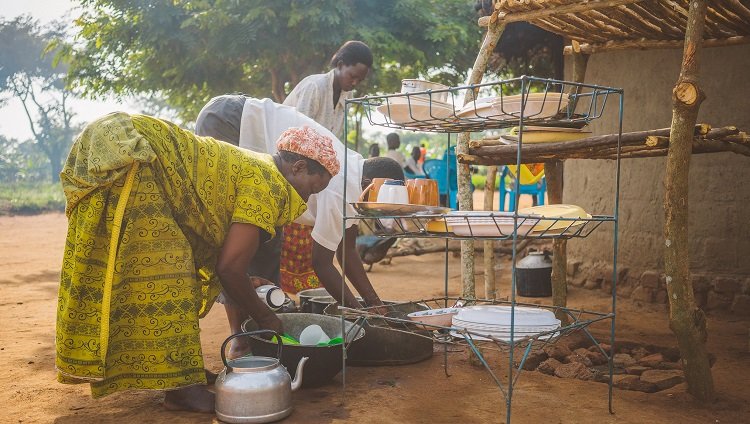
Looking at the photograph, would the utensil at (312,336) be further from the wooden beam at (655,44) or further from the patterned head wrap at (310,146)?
the wooden beam at (655,44)

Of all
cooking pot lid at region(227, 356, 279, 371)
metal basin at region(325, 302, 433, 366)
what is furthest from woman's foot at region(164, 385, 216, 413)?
metal basin at region(325, 302, 433, 366)

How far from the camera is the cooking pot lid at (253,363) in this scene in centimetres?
284

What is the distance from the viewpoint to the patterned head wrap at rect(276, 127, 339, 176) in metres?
3.22

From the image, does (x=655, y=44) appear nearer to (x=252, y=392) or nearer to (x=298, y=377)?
(x=298, y=377)

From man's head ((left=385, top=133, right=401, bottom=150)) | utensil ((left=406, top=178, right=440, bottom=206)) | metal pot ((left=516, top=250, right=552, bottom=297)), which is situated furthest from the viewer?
man's head ((left=385, top=133, right=401, bottom=150))

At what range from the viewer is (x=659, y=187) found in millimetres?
5469

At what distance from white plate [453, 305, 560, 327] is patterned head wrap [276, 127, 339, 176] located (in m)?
0.97

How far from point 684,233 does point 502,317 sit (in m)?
0.97

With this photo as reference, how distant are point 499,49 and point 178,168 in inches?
218

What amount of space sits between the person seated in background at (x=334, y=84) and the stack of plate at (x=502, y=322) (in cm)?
227

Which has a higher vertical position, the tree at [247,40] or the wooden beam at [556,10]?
the tree at [247,40]

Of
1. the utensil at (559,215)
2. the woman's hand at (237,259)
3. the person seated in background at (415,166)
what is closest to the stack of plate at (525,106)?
the utensil at (559,215)

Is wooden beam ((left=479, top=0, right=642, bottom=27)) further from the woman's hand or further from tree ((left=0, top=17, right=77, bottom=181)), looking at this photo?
tree ((left=0, top=17, right=77, bottom=181))

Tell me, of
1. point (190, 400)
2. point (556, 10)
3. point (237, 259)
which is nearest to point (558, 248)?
point (556, 10)
